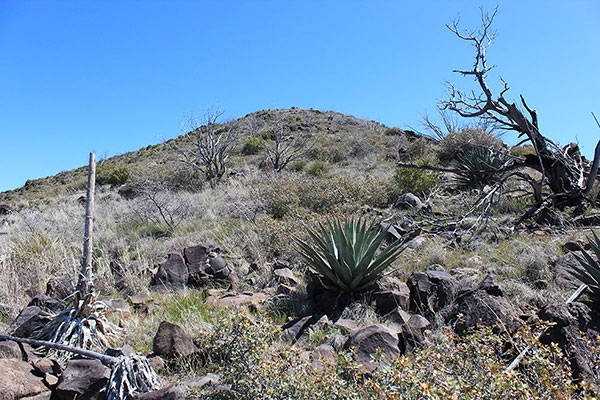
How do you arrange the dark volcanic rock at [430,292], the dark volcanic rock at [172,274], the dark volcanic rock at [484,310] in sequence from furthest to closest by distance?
the dark volcanic rock at [172,274] → the dark volcanic rock at [430,292] → the dark volcanic rock at [484,310]

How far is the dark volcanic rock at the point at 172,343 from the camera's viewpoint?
125 inches

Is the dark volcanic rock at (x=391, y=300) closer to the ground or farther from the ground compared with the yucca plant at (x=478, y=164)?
closer to the ground

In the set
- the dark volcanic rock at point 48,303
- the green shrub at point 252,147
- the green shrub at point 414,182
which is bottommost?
the dark volcanic rock at point 48,303

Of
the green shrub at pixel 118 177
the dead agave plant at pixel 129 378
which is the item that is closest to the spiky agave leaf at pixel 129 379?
the dead agave plant at pixel 129 378

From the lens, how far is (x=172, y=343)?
3.19m

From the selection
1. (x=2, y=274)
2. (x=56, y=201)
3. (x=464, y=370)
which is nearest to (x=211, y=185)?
(x=56, y=201)

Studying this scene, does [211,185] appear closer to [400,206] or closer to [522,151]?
[400,206]

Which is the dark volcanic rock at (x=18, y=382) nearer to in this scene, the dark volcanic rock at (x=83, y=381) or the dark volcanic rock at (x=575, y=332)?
the dark volcanic rock at (x=83, y=381)

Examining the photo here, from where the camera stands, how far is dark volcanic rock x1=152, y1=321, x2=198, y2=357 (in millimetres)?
3176

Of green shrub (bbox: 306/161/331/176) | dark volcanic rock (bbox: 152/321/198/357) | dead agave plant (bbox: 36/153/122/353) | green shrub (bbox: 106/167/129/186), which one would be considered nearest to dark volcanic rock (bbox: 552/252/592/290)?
dark volcanic rock (bbox: 152/321/198/357)

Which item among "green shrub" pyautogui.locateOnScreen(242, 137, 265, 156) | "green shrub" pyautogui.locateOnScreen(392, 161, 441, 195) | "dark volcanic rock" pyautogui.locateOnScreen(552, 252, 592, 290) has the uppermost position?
"green shrub" pyautogui.locateOnScreen(242, 137, 265, 156)

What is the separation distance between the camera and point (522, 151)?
55.3ft

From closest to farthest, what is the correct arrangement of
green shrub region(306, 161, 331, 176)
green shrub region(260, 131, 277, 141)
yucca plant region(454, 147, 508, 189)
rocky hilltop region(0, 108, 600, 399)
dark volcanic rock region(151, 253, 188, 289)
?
rocky hilltop region(0, 108, 600, 399)
dark volcanic rock region(151, 253, 188, 289)
yucca plant region(454, 147, 508, 189)
green shrub region(306, 161, 331, 176)
green shrub region(260, 131, 277, 141)

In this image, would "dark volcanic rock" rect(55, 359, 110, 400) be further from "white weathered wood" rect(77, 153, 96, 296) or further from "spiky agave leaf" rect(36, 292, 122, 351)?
"white weathered wood" rect(77, 153, 96, 296)
